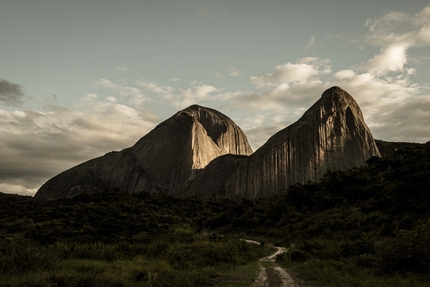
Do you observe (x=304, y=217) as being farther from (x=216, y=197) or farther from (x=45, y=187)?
(x=45, y=187)

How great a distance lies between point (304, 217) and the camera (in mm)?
40219

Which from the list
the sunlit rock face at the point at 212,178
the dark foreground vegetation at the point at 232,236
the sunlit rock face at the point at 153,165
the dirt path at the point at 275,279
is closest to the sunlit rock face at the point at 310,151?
the sunlit rock face at the point at 212,178

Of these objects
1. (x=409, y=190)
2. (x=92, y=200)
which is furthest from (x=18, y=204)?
(x=409, y=190)

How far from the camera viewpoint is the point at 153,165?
108625 millimetres

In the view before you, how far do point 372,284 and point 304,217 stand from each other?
2915 cm

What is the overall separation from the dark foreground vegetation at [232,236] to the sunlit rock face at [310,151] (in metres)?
14.8

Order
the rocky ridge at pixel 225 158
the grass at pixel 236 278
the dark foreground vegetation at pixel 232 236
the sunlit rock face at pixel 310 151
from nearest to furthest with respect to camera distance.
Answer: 1. the grass at pixel 236 278
2. the dark foreground vegetation at pixel 232 236
3. the sunlit rock face at pixel 310 151
4. the rocky ridge at pixel 225 158

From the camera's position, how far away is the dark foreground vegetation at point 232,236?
1305cm

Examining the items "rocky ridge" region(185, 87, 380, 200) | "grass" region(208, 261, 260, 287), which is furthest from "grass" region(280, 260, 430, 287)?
"rocky ridge" region(185, 87, 380, 200)

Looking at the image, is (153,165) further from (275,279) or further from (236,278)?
(275,279)

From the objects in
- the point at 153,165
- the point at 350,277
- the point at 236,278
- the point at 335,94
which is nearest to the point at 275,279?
the point at 236,278

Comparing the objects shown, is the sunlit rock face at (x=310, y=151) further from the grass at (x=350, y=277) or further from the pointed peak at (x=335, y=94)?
the grass at (x=350, y=277)

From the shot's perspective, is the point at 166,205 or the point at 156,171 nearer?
the point at 166,205

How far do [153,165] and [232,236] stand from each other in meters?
71.9
